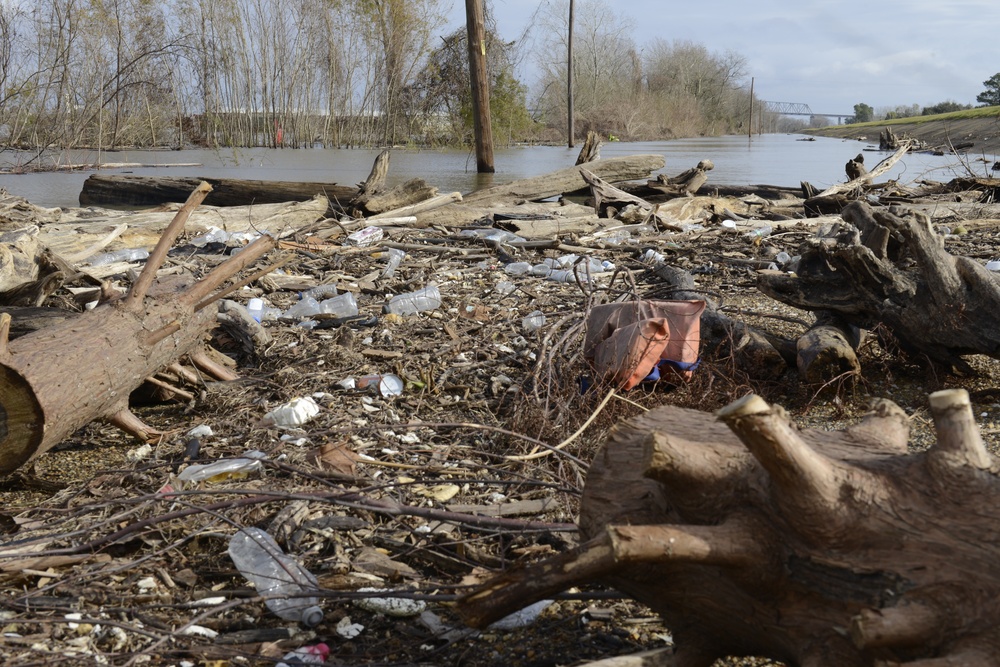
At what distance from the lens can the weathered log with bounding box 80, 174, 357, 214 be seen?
33.2 feet

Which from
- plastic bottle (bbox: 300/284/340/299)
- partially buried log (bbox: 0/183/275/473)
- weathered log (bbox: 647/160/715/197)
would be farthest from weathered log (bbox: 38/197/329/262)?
weathered log (bbox: 647/160/715/197)

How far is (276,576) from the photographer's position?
2.28m

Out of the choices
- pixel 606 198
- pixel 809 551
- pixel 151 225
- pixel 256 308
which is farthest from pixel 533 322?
pixel 151 225

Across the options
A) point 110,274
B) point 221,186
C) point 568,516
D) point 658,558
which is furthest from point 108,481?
point 221,186

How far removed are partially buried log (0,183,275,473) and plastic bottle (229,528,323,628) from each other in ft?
3.27

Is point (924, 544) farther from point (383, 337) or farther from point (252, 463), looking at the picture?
point (383, 337)

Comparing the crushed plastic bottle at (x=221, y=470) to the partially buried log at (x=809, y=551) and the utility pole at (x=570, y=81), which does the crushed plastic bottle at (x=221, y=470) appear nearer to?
the partially buried log at (x=809, y=551)

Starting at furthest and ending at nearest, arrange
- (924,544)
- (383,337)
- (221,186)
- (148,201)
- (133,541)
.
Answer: (148,201) < (221,186) < (383,337) < (133,541) < (924,544)

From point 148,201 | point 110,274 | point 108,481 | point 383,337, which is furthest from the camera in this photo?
point 148,201

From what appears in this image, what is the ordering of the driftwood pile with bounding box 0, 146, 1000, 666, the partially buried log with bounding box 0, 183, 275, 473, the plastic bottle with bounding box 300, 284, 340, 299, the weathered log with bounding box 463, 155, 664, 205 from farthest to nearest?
the weathered log with bounding box 463, 155, 664, 205
the plastic bottle with bounding box 300, 284, 340, 299
the partially buried log with bounding box 0, 183, 275, 473
the driftwood pile with bounding box 0, 146, 1000, 666

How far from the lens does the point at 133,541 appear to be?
254cm

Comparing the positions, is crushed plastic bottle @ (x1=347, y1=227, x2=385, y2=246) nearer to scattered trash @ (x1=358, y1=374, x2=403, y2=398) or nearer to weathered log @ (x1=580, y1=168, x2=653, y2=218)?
weathered log @ (x1=580, y1=168, x2=653, y2=218)

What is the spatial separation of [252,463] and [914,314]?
9.98ft

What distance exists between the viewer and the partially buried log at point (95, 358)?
2834 millimetres
